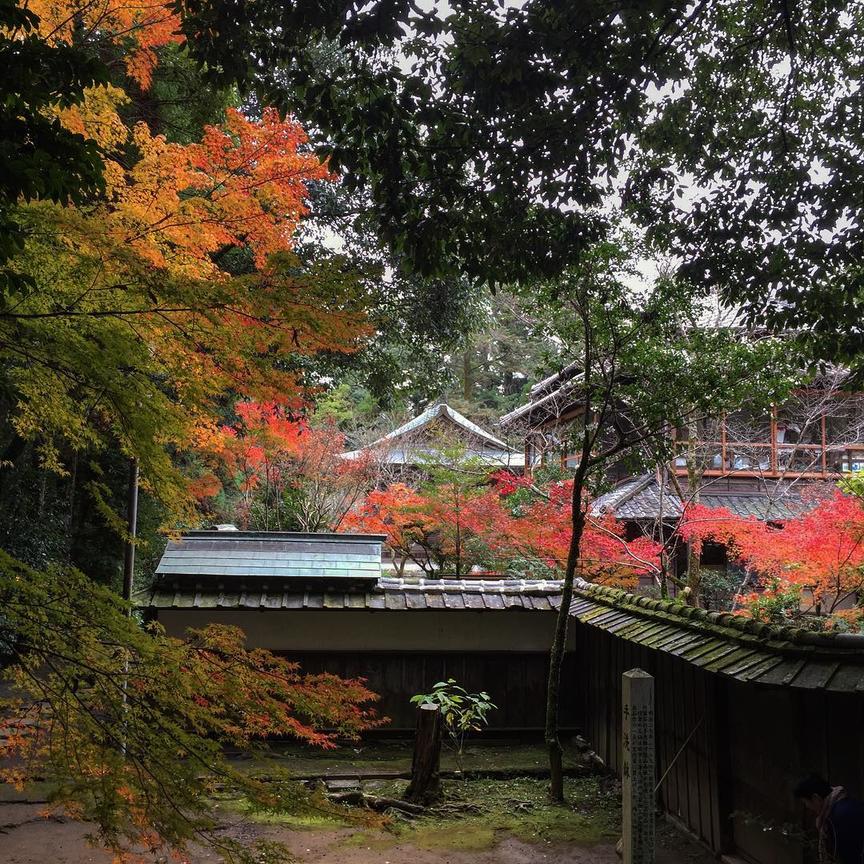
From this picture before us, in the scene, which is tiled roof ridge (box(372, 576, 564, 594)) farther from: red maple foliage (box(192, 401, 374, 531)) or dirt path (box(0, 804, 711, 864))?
red maple foliage (box(192, 401, 374, 531))

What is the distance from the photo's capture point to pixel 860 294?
7.45 meters

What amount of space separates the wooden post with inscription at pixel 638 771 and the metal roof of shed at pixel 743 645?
1.87ft

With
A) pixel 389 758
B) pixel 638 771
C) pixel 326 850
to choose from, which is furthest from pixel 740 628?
pixel 389 758

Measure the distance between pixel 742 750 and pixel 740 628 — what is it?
1298 millimetres

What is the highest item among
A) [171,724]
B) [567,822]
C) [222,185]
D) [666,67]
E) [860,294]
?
[666,67]

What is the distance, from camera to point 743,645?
19.8ft

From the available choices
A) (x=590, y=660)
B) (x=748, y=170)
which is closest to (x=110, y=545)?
(x=590, y=660)

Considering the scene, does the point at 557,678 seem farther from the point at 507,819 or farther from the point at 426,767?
the point at 426,767

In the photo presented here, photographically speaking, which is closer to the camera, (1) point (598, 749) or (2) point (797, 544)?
(1) point (598, 749)

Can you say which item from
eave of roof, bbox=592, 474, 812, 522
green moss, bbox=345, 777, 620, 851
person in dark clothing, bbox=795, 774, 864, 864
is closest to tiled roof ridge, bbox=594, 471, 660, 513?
eave of roof, bbox=592, 474, 812, 522

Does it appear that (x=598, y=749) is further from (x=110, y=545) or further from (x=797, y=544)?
(x=110, y=545)

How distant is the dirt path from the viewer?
6.89 meters

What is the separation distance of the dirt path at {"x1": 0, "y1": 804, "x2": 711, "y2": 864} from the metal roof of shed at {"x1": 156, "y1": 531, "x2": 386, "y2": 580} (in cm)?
389

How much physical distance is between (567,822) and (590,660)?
3.04 meters
